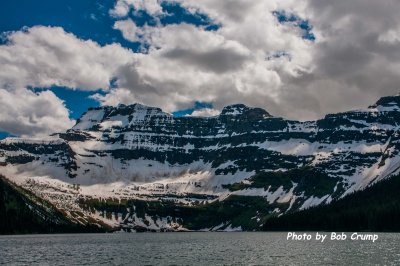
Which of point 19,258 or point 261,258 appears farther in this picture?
point 19,258

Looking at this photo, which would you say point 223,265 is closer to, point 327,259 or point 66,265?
point 327,259

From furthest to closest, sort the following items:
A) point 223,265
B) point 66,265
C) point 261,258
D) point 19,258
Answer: point 19,258
point 261,258
point 66,265
point 223,265

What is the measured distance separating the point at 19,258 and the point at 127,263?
34017 millimetres

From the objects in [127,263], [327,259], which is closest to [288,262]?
[327,259]

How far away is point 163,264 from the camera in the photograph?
11775cm

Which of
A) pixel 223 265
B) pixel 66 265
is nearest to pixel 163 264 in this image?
pixel 223 265

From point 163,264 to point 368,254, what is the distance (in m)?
50.3

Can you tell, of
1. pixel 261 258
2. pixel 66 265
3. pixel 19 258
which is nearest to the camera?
pixel 66 265

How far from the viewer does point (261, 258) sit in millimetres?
128625

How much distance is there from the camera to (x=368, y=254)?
5177 inches

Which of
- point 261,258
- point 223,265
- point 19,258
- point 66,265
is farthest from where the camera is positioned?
point 19,258

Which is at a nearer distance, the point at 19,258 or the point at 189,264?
the point at 189,264

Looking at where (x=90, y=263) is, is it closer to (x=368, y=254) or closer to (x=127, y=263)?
(x=127, y=263)

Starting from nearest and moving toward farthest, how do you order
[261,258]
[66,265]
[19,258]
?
[66,265], [261,258], [19,258]
